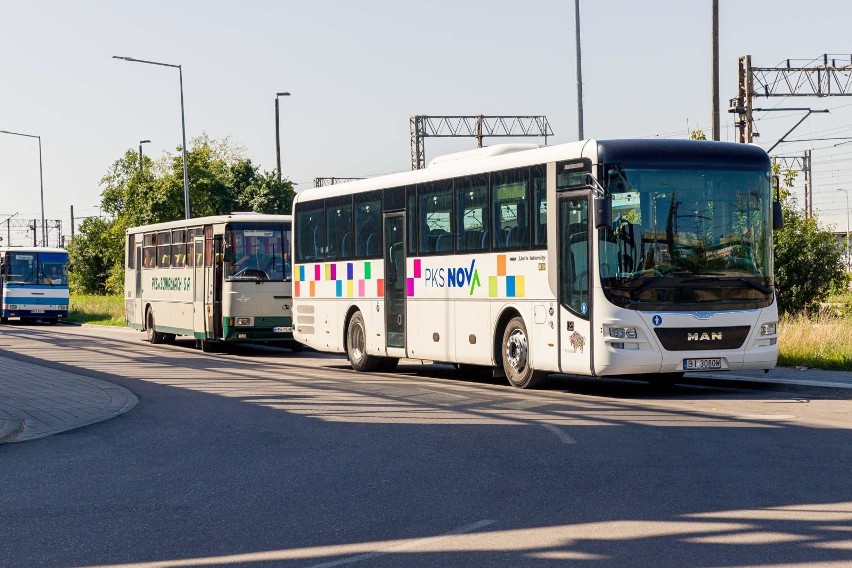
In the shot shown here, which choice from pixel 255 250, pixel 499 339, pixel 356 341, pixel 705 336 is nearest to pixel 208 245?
pixel 255 250

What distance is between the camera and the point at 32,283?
5331 centimetres

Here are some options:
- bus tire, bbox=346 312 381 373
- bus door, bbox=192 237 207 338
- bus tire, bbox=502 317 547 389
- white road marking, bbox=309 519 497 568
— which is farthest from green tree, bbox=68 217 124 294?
white road marking, bbox=309 519 497 568

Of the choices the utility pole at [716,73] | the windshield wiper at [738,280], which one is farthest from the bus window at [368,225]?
the utility pole at [716,73]

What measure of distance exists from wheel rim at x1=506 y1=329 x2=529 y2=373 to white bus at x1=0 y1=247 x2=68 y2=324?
38.0 m

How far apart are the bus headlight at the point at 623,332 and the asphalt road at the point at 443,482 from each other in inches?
33.8

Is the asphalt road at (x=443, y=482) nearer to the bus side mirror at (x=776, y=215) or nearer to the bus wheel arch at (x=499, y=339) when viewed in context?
the bus wheel arch at (x=499, y=339)

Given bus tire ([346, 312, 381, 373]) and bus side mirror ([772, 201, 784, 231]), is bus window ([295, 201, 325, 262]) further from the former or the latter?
bus side mirror ([772, 201, 784, 231])

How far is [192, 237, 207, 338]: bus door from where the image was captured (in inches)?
1208

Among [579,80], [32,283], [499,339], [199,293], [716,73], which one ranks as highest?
[579,80]

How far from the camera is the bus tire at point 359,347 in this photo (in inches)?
911

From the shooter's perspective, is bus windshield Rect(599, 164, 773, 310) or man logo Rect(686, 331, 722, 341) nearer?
bus windshield Rect(599, 164, 773, 310)

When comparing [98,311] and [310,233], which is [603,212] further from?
[98,311]

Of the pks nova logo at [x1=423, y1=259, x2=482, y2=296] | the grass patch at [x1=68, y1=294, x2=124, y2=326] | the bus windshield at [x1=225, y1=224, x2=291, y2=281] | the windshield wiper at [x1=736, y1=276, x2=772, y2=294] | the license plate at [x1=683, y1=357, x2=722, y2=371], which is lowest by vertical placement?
the grass patch at [x1=68, y1=294, x2=124, y2=326]

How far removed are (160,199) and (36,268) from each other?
20.6 ft
